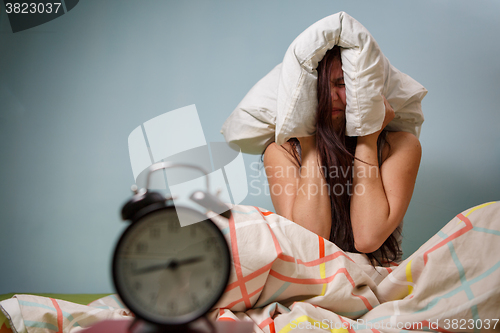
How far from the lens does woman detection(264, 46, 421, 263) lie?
884 millimetres

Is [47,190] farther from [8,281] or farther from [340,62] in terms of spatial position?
[340,62]

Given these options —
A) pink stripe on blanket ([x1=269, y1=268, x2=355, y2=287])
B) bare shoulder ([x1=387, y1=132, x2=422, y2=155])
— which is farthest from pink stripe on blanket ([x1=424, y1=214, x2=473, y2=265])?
bare shoulder ([x1=387, y1=132, x2=422, y2=155])

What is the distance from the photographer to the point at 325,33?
857 millimetres

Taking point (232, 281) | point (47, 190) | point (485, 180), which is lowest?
point (485, 180)

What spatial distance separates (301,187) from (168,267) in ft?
2.34

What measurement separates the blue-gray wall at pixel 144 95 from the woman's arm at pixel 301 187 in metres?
0.21

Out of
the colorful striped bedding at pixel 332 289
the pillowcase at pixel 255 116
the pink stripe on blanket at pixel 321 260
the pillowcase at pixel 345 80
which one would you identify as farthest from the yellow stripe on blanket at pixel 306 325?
the pillowcase at pixel 255 116

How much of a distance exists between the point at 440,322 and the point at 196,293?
0.39 meters

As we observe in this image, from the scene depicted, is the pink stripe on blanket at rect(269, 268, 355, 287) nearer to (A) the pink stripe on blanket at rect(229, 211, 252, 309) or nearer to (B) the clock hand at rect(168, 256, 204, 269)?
(A) the pink stripe on blanket at rect(229, 211, 252, 309)

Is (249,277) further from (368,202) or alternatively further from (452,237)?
(368,202)

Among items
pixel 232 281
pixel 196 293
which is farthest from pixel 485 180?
pixel 196 293

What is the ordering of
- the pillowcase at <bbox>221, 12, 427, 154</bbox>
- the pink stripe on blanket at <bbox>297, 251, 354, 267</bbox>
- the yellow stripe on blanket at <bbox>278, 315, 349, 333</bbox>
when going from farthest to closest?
the pillowcase at <bbox>221, 12, 427, 154</bbox> < the pink stripe on blanket at <bbox>297, 251, 354, 267</bbox> < the yellow stripe on blanket at <bbox>278, 315, 349, 333</bbox>

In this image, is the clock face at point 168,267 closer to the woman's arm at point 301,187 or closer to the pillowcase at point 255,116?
the woman's arm at point 301,187

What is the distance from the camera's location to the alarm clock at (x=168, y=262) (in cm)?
27
